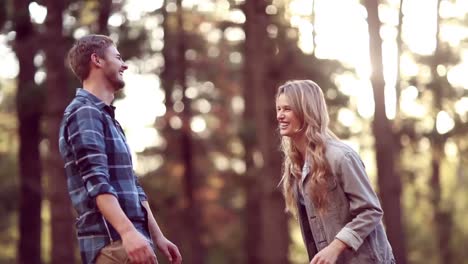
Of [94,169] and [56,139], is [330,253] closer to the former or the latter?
[94,169]

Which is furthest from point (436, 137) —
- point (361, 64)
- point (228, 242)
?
point (228, 242)

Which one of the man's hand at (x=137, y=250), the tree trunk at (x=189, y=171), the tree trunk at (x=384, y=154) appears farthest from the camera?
the tree trunk at (x=189, y=171)

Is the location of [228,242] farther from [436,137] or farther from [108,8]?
[108,8]

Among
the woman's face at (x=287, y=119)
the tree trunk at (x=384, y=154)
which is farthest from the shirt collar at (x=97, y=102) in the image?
the tree trunk at (x=384, y=154)

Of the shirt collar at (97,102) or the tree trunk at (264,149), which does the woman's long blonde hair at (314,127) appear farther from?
the tree trunk at (264,149)

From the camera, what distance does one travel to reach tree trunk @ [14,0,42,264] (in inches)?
824

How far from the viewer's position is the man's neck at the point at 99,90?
581cm

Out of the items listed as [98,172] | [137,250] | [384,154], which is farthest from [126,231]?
[384,154]

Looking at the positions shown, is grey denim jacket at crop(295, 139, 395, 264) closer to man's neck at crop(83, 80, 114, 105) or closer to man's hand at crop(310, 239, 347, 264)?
man's hand at crop(310, 239, 347, 264)

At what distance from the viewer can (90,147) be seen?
5480 mm

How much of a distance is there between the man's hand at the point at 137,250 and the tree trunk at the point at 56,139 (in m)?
11.8

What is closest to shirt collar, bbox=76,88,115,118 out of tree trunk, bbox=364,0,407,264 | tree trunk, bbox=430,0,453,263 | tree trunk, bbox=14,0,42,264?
tree trunk, bbox=364,0,407,264

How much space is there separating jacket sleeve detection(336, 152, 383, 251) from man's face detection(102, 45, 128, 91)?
1.45m

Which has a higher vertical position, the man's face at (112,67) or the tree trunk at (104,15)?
the tree trunk at (104,15)
